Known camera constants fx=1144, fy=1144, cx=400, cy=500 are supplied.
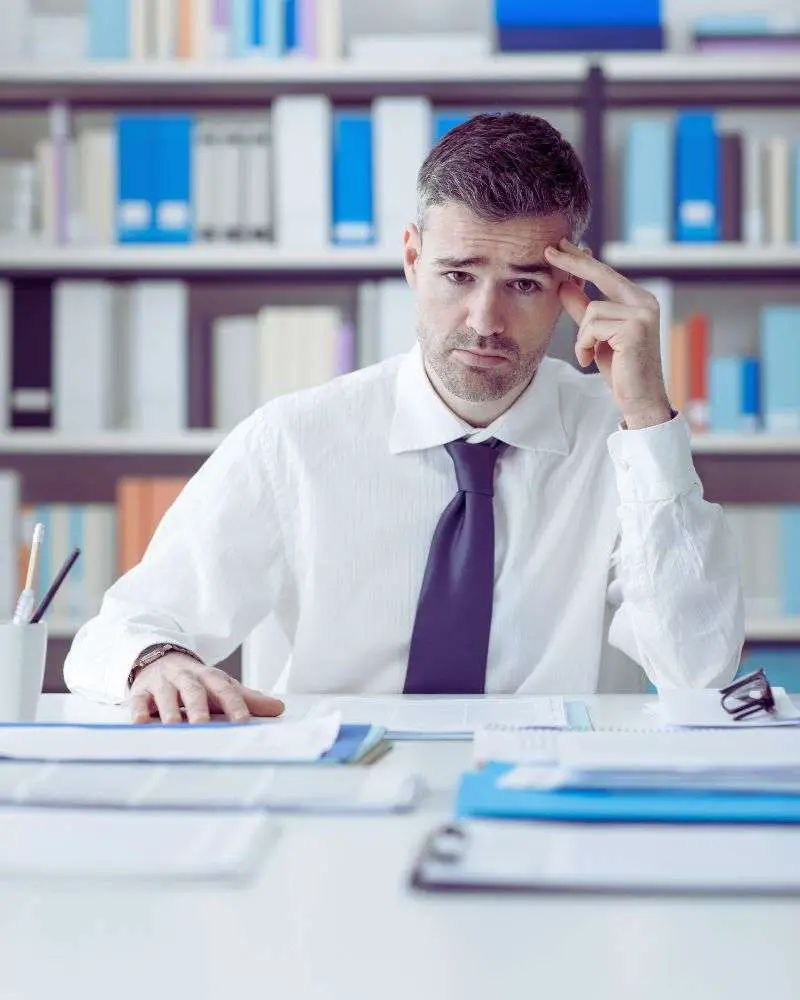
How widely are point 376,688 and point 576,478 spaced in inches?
15.6

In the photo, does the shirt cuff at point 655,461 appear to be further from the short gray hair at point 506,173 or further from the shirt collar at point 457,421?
the short gray hair at point 506,173

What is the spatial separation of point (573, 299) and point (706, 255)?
1132mm

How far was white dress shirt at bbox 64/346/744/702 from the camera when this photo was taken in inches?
57.6

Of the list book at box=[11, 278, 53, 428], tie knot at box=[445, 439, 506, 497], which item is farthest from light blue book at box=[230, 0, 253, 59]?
tie knot at box=[445, 439, 506, 497]

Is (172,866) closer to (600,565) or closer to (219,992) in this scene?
(219,992)

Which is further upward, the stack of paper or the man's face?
the man's face

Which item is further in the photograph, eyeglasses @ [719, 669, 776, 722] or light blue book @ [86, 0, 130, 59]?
light blue book @ [86, 0, 130, 59]

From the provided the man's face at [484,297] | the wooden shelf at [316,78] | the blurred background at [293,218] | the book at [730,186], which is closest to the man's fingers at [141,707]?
the man's face at [484,297]

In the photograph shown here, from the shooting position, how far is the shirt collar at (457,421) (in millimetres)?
1523

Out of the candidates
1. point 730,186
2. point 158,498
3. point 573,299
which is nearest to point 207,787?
point 573,299

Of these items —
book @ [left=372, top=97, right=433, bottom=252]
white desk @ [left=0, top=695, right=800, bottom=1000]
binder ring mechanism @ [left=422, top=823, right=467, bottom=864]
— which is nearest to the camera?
white desk @ [left=0, top=695, right=800, bottom=1000]

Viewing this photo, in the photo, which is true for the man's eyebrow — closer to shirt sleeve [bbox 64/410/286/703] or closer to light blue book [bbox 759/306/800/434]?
shirt sleeve [bbox 64/410/286/703]

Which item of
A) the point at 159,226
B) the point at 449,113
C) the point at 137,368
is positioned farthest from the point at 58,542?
the point at 449,113

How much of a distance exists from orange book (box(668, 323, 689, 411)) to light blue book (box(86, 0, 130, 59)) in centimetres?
138
